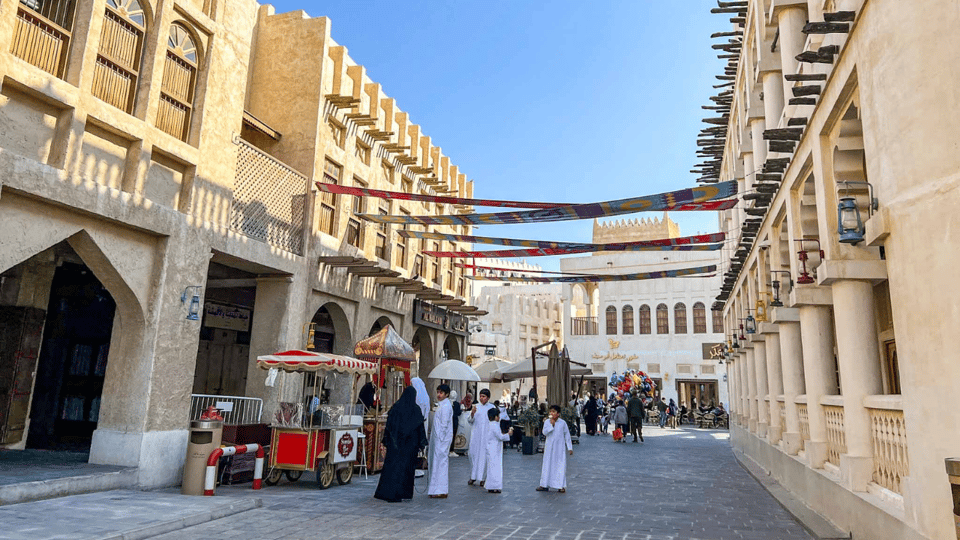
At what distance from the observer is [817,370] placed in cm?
849

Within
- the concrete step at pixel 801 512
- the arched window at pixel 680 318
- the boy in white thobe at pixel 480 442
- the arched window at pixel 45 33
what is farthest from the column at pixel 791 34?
the arched window at pixel 680 318

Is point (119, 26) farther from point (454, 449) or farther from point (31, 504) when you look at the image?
point (454, 449)

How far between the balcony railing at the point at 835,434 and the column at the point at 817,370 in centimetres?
13

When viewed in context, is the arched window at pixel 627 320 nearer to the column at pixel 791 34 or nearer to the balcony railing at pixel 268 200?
the balcony railing at pixel 268 200

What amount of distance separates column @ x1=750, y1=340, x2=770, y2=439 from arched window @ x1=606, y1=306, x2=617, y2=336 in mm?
24857

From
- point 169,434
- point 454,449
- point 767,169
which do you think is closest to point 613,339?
point 454,449

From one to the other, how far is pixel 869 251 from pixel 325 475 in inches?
312

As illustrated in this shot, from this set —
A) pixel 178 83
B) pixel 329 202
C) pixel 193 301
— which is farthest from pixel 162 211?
pixel 329 202

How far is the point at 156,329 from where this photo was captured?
9.24m

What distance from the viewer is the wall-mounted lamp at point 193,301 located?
Answer: 9.73 metres

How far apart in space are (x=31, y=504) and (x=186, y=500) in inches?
63.9

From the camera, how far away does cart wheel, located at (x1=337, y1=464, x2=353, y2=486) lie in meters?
10.3

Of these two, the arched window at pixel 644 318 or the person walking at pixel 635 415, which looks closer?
the person walking at pixel 635 415

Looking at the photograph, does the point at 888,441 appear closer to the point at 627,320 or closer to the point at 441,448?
the point at 441,448
